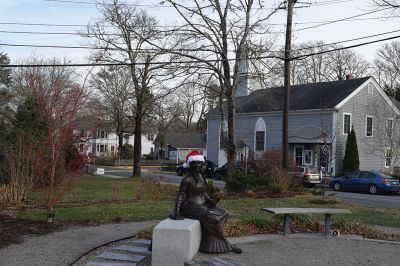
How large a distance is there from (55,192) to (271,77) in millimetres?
14695

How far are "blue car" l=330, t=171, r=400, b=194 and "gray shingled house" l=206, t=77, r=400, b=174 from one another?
20.1 ft

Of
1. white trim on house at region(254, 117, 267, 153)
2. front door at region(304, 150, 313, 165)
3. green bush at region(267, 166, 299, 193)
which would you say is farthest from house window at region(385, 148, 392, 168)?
green bush at region(267, 166, 299, 193)

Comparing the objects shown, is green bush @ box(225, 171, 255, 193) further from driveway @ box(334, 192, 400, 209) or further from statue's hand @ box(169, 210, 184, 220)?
statue's hand @ box(169, 210, 184, 220)

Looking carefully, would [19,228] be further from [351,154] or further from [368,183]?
[351,154]

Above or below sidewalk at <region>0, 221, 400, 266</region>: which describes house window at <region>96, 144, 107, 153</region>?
above

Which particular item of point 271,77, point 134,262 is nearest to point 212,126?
point 271,77

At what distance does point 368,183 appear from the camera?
94.5 ft

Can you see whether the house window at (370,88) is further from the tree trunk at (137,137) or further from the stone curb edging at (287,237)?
the stone curb edging at (287,237)

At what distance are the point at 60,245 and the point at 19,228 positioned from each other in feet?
5.75

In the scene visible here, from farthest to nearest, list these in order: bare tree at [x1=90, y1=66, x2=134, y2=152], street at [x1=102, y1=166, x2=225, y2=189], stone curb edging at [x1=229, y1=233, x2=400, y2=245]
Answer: bare tree at [x1=90, y1=66, x2=134, y2=152] < street at [x1=102, y1=166, x2=225, y2=189] < stone curb edging at [x1=229, y1=233, x2=400, y2=245]

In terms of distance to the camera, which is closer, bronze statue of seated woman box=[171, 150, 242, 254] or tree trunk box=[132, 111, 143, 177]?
bronze statue of seated woman box=[171, 150, 242, 254]

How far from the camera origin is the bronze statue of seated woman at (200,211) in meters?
8.27

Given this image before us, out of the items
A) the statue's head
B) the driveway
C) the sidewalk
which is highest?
the statue's head

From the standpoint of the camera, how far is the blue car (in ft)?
92.7
